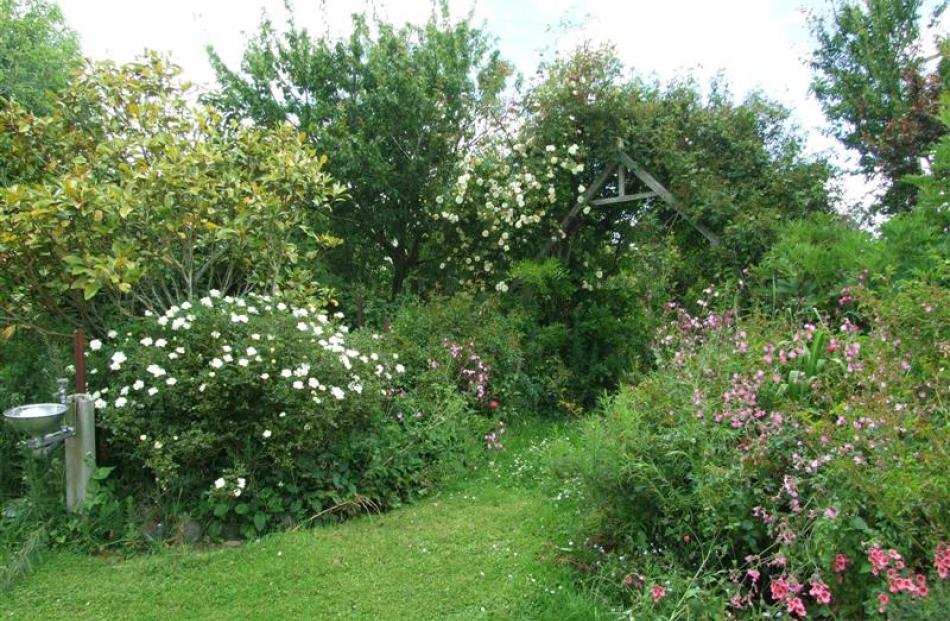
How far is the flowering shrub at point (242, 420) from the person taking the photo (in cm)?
380

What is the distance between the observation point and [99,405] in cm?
380

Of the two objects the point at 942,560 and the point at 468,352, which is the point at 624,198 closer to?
the point at 468,352

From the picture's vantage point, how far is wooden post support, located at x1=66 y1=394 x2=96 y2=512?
383cm

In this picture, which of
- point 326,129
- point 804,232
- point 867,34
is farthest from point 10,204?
point 867,34

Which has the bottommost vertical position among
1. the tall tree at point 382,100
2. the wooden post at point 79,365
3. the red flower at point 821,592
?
the red flower at point 821,592

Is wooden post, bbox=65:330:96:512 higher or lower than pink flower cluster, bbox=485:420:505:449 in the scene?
higher

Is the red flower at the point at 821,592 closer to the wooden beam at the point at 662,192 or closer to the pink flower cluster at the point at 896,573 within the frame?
the pink flower cluster at the point at 896,573

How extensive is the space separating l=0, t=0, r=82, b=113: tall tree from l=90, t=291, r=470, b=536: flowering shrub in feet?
41.7

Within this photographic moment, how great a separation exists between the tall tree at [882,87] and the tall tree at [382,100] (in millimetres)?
4730

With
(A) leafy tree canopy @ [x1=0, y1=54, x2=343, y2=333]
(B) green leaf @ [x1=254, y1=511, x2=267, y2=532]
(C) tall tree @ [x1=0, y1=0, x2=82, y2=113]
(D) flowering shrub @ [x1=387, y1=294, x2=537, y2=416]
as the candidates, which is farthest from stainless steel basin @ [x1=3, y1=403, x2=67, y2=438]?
(C) tall tree @ [x1=0, y1=0, x2=82, y2=113]

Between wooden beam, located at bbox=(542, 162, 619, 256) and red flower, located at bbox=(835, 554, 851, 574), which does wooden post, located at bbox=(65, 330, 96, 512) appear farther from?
wooden beam, located at bbox=(542, 162, 619, 256)

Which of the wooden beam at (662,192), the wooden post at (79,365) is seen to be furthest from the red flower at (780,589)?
the wooden beam at (662,192)

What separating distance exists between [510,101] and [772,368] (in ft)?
16.7

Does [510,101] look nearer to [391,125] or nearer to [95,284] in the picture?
[391,125]
